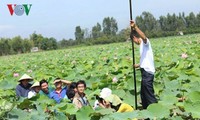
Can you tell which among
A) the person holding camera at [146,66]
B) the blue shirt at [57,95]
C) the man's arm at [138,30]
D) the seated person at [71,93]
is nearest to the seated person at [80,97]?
the seated person at [71,93]

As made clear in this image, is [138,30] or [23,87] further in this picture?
[23,87]

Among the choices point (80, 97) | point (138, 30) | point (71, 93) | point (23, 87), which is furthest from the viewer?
point (23, 87)

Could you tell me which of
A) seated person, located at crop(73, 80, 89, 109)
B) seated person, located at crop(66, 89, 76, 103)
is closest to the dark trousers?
seated person, located at crop(73, 80, 89, 109)

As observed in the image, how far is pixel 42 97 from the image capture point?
14.2ft

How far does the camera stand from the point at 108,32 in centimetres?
6538

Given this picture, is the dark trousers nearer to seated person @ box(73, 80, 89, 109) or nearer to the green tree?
seated person @ box(73, 80, 89, 109)

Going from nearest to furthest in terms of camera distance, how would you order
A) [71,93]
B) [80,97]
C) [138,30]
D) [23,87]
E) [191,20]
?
1. [138,30]
2. [80,97]
3. [71,93]
4. [23,87]
5. [191,20]

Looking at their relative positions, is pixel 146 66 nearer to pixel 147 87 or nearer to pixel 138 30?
pixel 147 87

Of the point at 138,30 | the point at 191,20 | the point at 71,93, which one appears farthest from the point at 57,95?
the point at 191,20

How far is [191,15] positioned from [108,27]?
43.9 ft

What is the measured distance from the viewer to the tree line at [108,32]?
44.0 m

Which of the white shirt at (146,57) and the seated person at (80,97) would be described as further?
the seated person at (80,97)

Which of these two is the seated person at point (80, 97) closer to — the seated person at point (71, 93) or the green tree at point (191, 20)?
the seated person at point (71, 93)

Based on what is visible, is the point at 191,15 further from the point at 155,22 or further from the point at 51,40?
the point at 51,40
